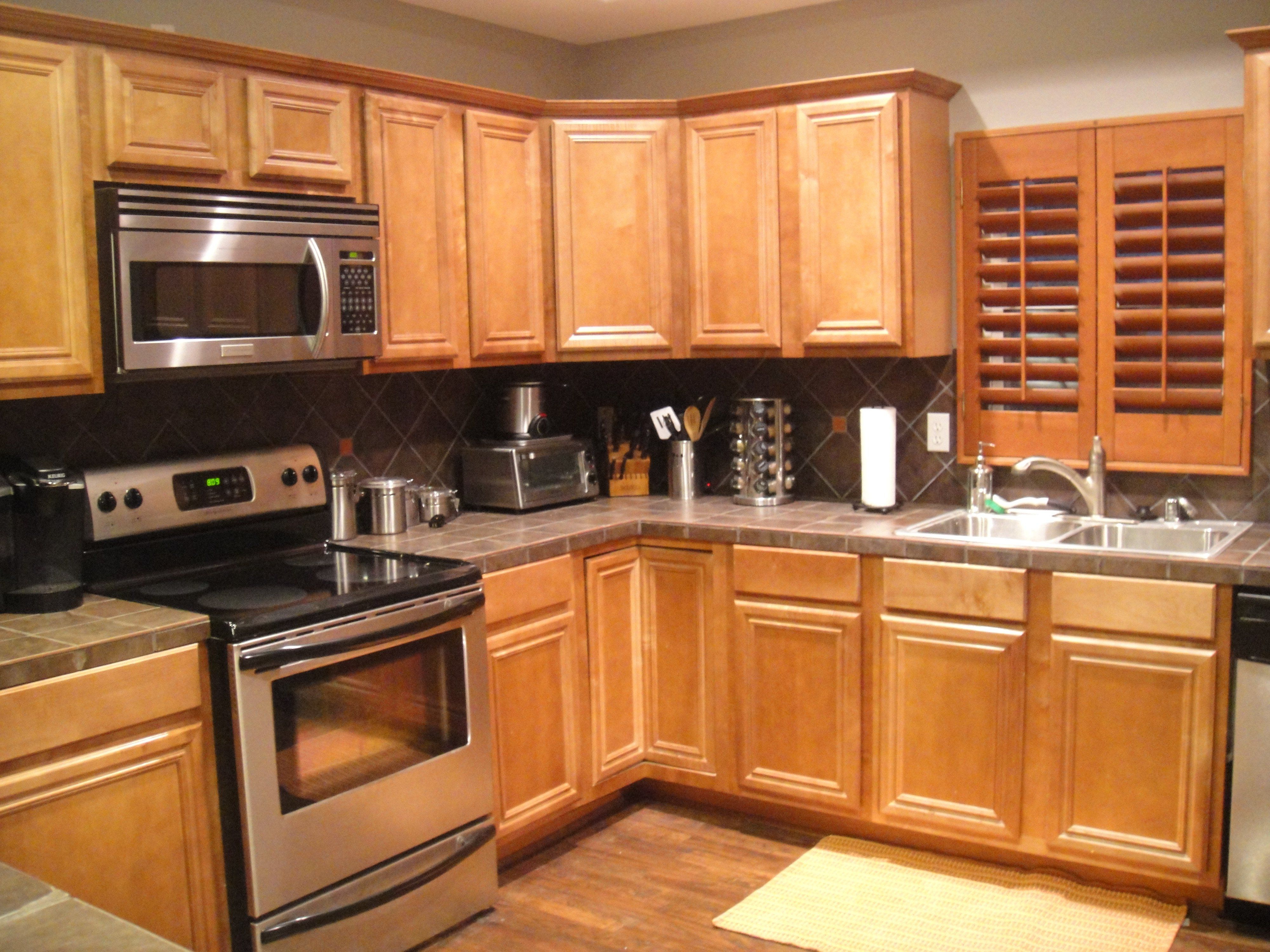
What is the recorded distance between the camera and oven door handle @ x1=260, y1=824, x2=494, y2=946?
258 centimetres

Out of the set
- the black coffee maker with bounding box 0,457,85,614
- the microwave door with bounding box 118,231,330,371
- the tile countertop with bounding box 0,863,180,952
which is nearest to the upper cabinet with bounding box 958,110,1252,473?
the microwave door with bounding box 118,231,330,371

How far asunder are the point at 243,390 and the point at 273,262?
1.57ft

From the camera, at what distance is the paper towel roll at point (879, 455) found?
12.1ft

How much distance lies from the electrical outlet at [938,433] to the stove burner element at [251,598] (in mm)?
1982

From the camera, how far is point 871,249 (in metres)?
3.51

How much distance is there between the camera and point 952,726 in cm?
321

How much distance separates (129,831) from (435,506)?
139 centimetres

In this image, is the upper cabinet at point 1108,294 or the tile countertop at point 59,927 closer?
the tile countertop at point 59,927

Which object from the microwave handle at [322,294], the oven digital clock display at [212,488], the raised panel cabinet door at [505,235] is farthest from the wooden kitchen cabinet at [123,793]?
the raised panel cabinet door at [505,235]

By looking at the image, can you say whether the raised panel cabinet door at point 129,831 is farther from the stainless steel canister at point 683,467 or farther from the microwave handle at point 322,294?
the stainless steel canister at point 683,467

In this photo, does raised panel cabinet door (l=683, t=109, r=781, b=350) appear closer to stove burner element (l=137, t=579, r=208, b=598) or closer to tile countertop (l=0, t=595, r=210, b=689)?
stove burner element (l=137, t=579, r=208, b=598)

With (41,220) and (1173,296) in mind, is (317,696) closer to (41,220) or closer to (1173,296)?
(41,220)

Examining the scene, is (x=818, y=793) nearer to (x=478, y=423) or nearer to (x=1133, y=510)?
(x=1133, y=510)

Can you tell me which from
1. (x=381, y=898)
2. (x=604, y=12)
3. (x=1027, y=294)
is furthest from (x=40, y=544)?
(x=1027, y=294)
